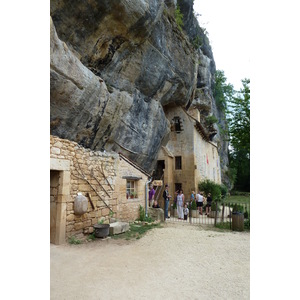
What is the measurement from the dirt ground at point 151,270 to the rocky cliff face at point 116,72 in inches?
143

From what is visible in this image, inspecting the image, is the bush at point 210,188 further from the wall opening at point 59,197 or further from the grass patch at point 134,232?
the wall opening at point 59,197

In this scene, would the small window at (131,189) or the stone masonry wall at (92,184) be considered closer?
the stone masonry wall at (92,184)

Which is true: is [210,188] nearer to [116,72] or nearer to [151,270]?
[116,72]

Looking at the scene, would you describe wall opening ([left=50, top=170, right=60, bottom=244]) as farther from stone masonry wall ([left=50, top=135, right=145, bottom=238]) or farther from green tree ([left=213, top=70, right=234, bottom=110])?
green tree ([left=213, top=70, right=234, bottom=110])

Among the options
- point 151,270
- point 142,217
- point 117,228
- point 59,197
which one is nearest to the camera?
point 151,270

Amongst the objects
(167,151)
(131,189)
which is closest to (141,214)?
(131,189)

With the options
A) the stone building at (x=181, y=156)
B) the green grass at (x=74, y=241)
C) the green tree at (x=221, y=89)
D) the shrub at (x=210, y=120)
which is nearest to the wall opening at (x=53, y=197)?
the green grass at (x=74, y=241)

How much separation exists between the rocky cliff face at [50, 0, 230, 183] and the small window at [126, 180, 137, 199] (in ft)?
5.44

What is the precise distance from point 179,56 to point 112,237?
9.72 m

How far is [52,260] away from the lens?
161 inches

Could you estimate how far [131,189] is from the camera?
27.5 feet

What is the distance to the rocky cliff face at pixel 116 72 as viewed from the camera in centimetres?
641

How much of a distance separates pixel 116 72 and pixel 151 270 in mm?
7325
